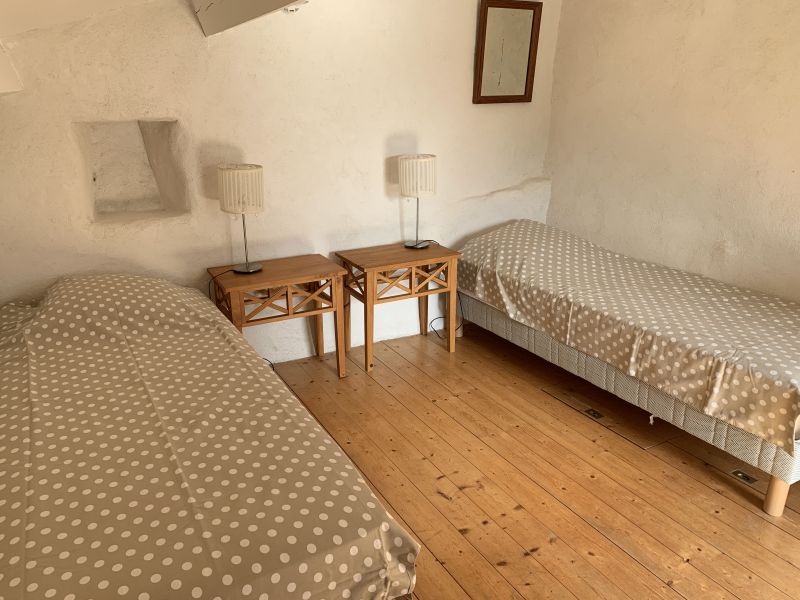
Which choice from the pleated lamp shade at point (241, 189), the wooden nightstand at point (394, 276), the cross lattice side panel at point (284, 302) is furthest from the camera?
the wooden nightstand at point (394, 276)

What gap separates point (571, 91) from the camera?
370 centimetres

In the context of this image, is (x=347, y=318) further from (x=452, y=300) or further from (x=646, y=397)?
(x=646, y=397)

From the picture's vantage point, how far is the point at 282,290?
2852 mm

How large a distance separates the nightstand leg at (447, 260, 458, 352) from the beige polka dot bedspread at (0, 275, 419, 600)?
141cm

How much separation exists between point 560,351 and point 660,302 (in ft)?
1.65

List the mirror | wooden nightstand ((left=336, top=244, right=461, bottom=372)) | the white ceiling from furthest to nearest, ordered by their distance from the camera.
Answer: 1. the mirror
2. wooden nightstand ((left=336, top=244, right=461, bottom=372))
3. the white ceiling

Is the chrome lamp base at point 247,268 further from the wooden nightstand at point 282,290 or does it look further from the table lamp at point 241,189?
the table lamp at point 241,189

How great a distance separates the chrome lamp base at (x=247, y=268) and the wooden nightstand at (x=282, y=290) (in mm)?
21

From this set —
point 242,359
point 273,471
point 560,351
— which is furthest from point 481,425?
point 273,471

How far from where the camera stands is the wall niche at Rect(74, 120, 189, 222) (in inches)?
115

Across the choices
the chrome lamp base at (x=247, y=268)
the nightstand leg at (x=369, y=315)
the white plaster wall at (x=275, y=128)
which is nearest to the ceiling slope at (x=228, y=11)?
the white plaster wall at (x=275, y=128)

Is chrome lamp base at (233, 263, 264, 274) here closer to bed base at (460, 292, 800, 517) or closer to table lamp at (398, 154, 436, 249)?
table lamp at (398, 154, 436, 249)

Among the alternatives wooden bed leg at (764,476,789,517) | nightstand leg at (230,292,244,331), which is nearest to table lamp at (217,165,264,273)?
nightstand leg at (230,292,244,331)

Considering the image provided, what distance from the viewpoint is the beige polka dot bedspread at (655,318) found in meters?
2.15
